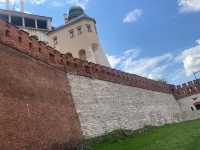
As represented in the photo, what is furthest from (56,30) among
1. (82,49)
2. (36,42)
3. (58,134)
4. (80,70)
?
(58,134)

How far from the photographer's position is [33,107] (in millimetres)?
11117

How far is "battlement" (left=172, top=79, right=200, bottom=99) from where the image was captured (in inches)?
1165

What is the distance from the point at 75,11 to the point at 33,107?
2617 centimetres

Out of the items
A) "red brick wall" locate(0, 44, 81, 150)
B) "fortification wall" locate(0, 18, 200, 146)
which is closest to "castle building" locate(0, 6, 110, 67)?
"fortification wall" locate(0, 18, 200, 146)

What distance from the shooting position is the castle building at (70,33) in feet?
101

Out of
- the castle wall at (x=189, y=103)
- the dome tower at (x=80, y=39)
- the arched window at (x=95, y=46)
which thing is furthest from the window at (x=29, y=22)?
the castle wall at (x=189, y=103)

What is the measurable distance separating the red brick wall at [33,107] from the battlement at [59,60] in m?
0.36

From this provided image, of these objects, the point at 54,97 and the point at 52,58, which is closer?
the point at 54,97

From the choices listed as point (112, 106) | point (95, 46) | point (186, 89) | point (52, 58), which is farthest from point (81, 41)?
point (52, 58)

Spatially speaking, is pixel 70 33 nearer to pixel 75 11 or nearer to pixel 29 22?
pixel 75 11

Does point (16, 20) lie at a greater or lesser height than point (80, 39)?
greater

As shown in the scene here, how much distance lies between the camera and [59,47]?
3269 centimetres

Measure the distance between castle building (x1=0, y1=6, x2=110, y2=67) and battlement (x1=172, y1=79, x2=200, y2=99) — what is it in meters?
7.71

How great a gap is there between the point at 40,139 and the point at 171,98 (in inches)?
784
